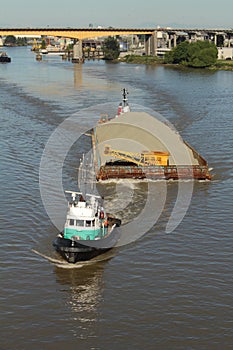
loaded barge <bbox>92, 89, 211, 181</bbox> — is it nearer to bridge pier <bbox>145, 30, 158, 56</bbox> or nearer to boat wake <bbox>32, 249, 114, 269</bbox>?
boat wake <bbox>32, 249, 114, 269</bbox>

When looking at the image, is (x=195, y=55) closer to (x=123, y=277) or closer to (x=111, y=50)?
(x=111, y=50)

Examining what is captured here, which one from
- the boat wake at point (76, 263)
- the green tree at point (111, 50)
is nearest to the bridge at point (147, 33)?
the green tree at point (111, 50)

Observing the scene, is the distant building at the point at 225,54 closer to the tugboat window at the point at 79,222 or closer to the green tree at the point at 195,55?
the green tree at the point at 195,55

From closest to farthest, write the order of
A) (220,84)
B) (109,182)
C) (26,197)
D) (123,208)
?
1. (123,208)
2. (26,197)
3. (109,182)
4. (220,84)

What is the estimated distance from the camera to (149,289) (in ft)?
69.5

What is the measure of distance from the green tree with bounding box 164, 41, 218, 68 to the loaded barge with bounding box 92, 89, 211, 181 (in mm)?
89366

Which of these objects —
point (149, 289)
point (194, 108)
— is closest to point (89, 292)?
point (149, 289)

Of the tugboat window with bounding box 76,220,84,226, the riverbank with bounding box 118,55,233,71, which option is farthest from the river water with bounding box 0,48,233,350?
the riverbank with bounding box 118,55,233,71

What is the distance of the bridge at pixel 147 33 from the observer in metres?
142

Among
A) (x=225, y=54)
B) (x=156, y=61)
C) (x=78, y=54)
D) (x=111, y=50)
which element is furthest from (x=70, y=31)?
(x=225, y=54)

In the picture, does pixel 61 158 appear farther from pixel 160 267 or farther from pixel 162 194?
pixel 160 267

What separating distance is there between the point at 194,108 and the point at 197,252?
139 feet

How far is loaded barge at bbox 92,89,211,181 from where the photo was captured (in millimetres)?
34312

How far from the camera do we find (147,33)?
167625mm
